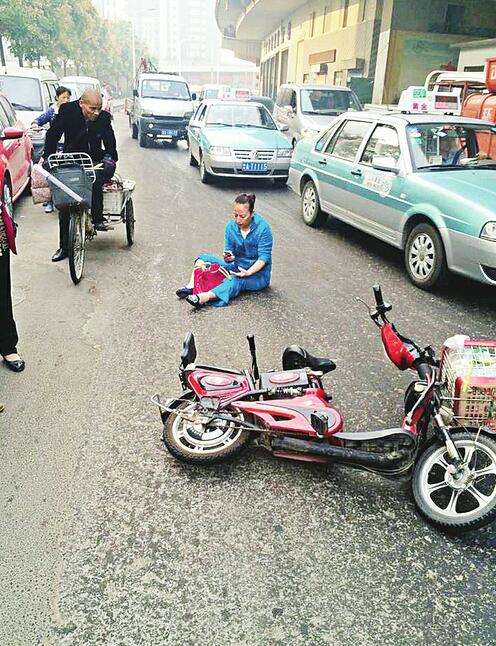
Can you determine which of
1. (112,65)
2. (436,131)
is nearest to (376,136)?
(436,131)

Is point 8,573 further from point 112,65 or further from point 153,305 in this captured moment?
point 112,65

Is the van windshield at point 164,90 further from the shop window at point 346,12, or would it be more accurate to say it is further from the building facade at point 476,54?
the shop window at point 346,12

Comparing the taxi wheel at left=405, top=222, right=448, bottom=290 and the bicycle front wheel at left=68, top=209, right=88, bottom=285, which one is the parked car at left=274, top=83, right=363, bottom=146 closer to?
the taxi wheel at left=405, top=222, right=448, bottom=290

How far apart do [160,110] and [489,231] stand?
595 inches

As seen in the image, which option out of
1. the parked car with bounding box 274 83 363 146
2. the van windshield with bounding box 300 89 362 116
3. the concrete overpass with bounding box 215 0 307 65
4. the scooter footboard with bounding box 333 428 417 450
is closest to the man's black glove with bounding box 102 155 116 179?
the scooter footboard with bounding box 333 428 417 450

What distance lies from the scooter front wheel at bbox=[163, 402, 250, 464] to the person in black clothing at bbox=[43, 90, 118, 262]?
3.92m

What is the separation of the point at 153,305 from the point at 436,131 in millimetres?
3953

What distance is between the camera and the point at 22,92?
13055 millimetres

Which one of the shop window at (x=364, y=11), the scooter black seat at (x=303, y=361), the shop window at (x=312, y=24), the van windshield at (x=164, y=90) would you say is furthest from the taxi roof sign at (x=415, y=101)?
the shop window at (x=312, y=24)

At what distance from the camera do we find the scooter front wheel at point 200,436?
321 cm

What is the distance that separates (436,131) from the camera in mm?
6832

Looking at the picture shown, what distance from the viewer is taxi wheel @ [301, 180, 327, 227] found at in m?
8.58

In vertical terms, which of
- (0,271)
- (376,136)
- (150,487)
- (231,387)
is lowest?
(150,487)

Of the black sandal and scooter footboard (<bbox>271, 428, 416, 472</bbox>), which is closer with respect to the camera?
scooter footboard (<bbox>271, 428, 416, 472</bbox>)
